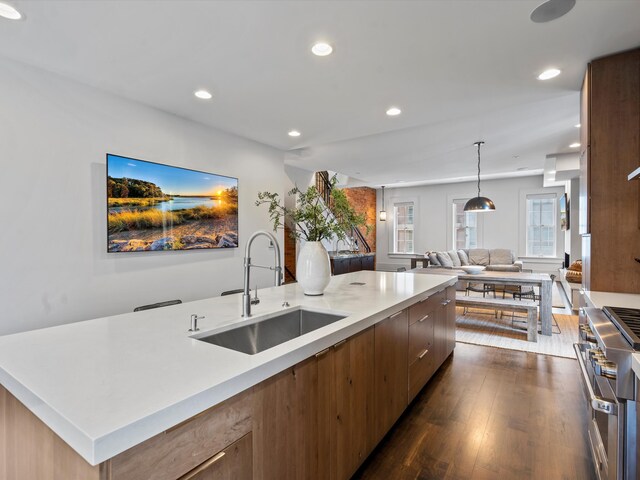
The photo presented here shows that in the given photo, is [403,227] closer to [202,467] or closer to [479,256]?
[479,256]

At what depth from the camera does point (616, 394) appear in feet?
3.76

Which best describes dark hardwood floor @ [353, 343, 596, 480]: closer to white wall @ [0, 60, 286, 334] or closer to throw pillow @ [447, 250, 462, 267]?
white wall @ [0, 60, 286, 334]

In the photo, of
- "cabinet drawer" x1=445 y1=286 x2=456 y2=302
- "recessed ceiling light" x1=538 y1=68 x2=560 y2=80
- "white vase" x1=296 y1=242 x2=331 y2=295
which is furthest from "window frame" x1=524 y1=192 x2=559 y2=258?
"white vase" x1=296 y1=242 x2=331 y2=295

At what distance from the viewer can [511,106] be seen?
3.30 metres

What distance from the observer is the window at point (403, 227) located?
10180mm

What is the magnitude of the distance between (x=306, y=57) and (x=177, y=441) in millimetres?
2346

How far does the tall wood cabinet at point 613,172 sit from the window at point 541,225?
7.02 metres

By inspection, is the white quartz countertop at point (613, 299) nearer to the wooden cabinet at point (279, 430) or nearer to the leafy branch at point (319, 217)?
the wooden cabinet at point (279, 430)

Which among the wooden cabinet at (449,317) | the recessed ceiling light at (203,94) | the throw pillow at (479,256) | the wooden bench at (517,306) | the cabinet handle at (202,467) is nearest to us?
the cabinet handle at (202,467)

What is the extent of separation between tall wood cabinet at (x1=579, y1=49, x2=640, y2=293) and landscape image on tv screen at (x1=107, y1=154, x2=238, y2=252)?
11.2 feet

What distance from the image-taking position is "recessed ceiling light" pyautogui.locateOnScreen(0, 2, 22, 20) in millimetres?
1784

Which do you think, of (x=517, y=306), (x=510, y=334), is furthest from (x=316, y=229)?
(x=510, y=334)

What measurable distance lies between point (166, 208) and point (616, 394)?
344 centimetres

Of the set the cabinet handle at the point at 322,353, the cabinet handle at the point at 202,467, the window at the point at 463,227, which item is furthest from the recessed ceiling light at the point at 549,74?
the window at the point at 463,227
